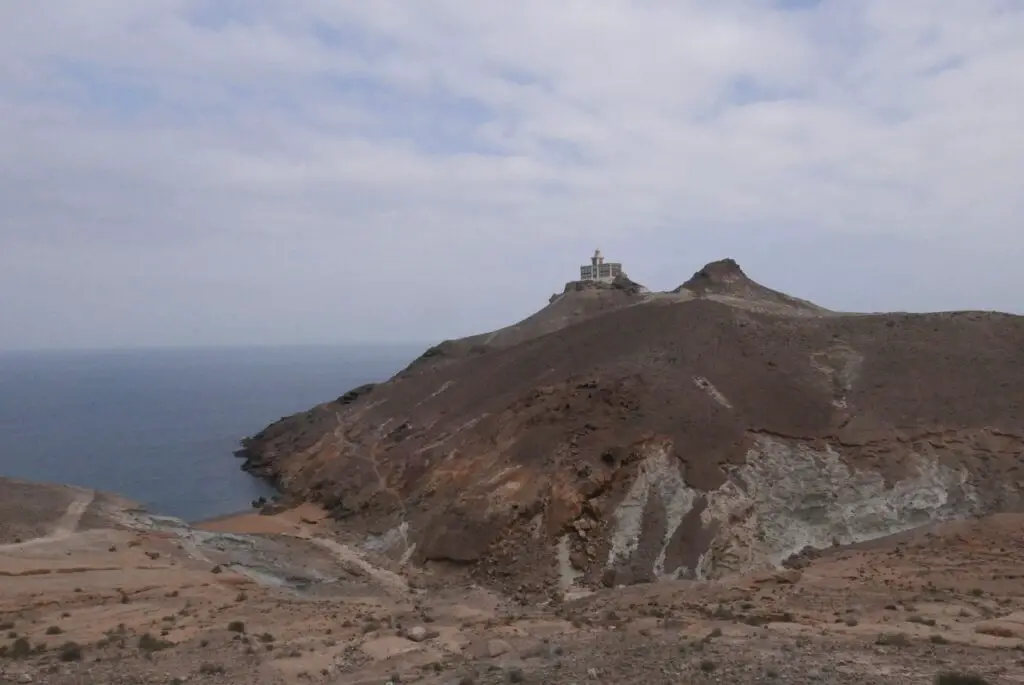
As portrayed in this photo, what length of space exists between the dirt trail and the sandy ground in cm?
20

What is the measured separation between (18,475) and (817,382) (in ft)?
207

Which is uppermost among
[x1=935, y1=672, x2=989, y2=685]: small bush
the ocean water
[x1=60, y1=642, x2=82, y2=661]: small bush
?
[x1=935, y1=672, x2=989, y2=685]: small bush

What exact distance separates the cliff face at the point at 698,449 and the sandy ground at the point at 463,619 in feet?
8.16

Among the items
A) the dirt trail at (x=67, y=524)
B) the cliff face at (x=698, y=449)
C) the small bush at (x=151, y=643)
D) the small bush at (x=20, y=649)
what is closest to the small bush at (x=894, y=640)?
the cliff face at (x=698, y=449)

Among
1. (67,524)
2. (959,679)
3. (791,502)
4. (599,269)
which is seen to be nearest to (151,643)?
(959,679)

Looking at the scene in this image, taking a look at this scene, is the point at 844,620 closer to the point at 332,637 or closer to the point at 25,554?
the point at 332,637

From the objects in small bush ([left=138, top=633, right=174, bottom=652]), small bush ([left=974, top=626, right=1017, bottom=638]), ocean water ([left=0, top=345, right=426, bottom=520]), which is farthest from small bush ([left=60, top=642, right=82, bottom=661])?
ocean water ([left=0, top=345, right=426, bottom=520])

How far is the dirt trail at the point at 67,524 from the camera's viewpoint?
98.6 ft

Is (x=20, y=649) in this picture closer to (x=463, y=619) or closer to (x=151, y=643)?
(x=151, y=643)

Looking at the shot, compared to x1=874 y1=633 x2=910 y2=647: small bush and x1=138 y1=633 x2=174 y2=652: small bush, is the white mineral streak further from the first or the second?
x1=138 y1=633 x2=174 y2=652: small bush

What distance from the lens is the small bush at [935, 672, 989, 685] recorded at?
1171 cm

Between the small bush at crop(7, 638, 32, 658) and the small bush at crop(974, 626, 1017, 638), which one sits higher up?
the small bush at crop(974, 626, 1017, 638)

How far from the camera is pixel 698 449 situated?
3244cm

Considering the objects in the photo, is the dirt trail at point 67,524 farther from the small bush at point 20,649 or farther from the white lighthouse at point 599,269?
the white lighthouse at point 599,269
